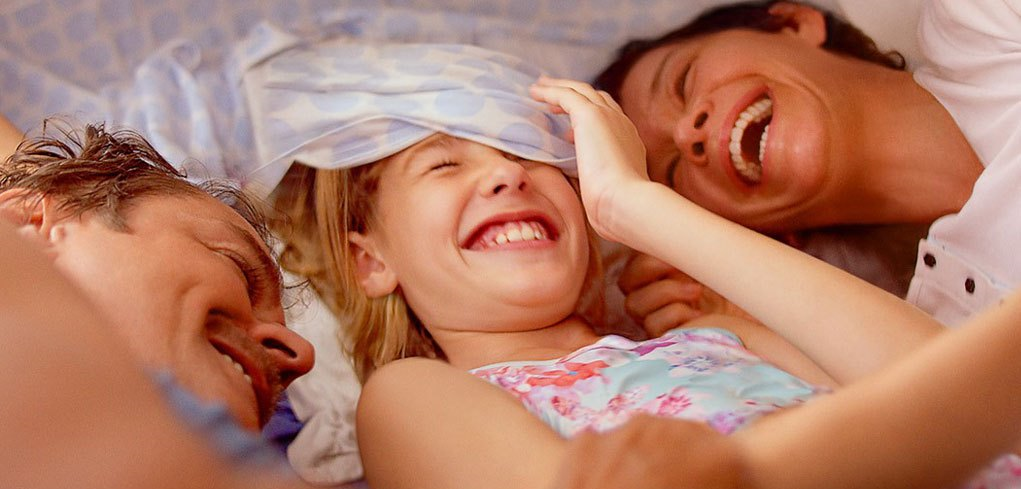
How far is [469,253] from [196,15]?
694mm

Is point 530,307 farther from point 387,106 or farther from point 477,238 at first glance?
point 387,106

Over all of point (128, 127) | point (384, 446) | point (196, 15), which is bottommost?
point (384, 446)

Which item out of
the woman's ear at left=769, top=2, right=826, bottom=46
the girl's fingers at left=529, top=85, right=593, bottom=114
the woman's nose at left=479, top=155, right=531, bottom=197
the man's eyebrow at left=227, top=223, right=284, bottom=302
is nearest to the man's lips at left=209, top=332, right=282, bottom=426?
the man's eyebrow at left=227, top=223, right=284, bottom=302

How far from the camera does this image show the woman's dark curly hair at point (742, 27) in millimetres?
1604

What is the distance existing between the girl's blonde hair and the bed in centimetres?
3

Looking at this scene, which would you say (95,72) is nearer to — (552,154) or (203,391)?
(552,154)

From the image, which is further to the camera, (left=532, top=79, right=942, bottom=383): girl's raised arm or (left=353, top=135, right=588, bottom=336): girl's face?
(left=353, top=135, right=588, bottom=336): girl's face

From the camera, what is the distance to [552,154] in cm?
134

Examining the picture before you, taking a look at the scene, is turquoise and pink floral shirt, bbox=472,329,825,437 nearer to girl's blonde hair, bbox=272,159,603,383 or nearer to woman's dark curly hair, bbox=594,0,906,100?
girl's blonde hair, bbox=272,159,603,383

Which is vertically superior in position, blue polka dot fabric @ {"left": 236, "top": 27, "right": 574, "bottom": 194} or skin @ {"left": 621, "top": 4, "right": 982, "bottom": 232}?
blue polka dot fabric @ {"left": 236, "top": 27, "right": 574, "bottom": 194}

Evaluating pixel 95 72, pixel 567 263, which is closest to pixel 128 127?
pixel 95 72

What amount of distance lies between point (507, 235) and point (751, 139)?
1.57 ft

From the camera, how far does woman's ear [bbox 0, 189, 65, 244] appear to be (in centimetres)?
90

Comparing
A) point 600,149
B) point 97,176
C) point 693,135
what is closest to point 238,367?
point 97,176
